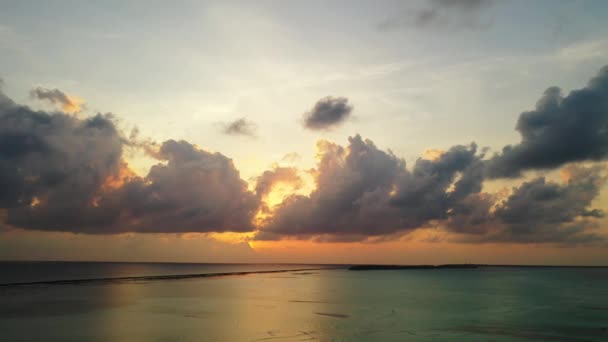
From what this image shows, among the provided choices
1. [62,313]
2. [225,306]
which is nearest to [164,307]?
[225,306]

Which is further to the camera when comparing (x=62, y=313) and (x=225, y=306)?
(x=225, y=306)

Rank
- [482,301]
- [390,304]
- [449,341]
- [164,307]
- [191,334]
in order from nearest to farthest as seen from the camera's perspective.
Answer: [449,341] < [191,334] < [164,307] < [390,304] < [482,301]

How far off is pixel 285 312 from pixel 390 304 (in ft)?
57.3

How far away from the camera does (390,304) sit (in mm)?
64812

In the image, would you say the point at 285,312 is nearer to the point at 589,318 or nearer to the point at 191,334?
the point at 191,334

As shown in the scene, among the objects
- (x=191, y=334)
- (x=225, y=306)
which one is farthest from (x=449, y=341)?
(x=225, y=306)

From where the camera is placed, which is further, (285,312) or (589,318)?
(285,312)

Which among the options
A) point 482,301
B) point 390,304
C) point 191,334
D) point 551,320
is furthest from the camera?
point 482,301

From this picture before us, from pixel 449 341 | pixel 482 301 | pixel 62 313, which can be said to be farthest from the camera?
pixel 482 301

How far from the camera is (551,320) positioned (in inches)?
1953

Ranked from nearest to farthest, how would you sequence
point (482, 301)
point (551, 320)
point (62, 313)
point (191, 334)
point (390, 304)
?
point (191, 334) < point (551, 320) < point (62, 313) < point (390, 304) < point (482, 301)

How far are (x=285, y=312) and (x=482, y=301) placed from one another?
3393 centimetres

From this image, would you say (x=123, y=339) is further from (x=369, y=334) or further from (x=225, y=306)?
(x=225, y=306)

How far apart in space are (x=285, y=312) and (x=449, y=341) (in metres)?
22.9
